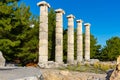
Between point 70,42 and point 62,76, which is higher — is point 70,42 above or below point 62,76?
above

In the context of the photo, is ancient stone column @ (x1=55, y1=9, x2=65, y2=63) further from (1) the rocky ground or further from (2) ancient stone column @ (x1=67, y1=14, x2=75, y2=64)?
(1) the rocky ground

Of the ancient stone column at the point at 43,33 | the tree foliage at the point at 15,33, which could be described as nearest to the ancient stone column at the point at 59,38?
the tree foliage at the point at 15,33

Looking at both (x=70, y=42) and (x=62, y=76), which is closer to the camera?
(x=62, y=76)

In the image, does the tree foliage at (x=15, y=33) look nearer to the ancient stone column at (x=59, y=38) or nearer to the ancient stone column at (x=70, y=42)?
the ancient stone column at (x=59, y=38)

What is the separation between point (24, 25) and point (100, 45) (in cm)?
3577

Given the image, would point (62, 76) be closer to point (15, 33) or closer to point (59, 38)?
point (15, 33)

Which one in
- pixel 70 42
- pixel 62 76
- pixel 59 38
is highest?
pixel 59 38

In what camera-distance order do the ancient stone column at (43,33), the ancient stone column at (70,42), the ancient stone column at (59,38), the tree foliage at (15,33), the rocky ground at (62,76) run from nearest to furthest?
1. the rocky ground at (62,76)
2. the tree foliage at (15,33)
3. the ancient stone column at (43,33)
4. the ancient stone column at (59,38)
5. the ancient stone column at (70,42)

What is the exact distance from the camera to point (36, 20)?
134 feet

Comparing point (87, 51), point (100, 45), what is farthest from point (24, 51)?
point (100, 45)

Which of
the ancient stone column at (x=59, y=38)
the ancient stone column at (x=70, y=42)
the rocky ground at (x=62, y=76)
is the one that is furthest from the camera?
the ancient stone column at (x=70, y=42)

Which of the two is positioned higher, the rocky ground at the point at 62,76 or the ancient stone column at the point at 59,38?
the ancient stone column at the point at 59,38

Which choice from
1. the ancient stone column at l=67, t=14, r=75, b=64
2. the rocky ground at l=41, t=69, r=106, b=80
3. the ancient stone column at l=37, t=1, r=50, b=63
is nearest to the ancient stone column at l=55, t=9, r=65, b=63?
the ancient stone column at l=67, t=14, r=75, b=64

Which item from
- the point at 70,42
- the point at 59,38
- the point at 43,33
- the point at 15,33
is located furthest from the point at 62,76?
the point at 70,42
